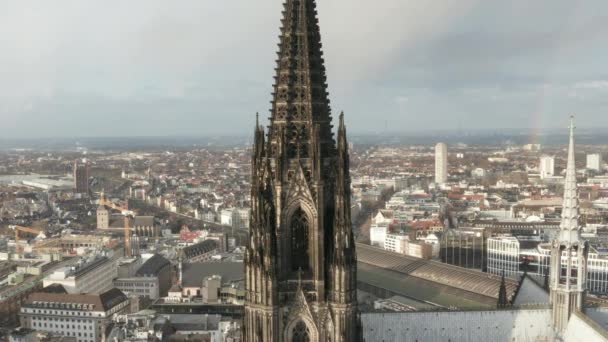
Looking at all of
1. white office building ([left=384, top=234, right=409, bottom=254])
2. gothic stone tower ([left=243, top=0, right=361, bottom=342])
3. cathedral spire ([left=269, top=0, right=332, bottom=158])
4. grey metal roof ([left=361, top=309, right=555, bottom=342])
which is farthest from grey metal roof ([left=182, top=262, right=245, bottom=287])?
cathedral spire ([left=269, top=0, right=332, bottom=158])

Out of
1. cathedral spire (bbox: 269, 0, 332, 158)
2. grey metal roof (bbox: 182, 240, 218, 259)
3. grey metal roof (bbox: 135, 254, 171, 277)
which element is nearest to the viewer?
cathedral spire (bbox: 269, 0, 332, 158)

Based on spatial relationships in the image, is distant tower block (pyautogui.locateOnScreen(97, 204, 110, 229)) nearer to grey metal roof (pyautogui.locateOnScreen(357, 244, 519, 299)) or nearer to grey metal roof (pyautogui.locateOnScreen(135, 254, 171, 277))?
grey metal roof (pyautogui.locateOnScreen(135, 254, 171, 277))

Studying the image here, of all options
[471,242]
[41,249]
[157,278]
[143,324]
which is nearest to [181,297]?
[157,278]

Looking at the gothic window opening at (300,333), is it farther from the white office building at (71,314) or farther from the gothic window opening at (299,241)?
the white office building at (71,314)

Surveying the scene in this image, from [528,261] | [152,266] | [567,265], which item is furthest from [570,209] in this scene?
[152,266]

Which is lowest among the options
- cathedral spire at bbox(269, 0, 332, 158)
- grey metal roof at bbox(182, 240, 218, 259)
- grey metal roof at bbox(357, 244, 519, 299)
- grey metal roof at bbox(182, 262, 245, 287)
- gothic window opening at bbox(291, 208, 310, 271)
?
grey metal roof at bbox(182, 240, 218, 259)

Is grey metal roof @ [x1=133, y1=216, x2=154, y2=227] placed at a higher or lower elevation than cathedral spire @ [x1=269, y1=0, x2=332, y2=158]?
lower

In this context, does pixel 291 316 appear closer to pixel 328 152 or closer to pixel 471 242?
pixel 328 152

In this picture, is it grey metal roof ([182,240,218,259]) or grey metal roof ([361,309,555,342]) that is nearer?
grey metal roof ([361,309,555,342])
